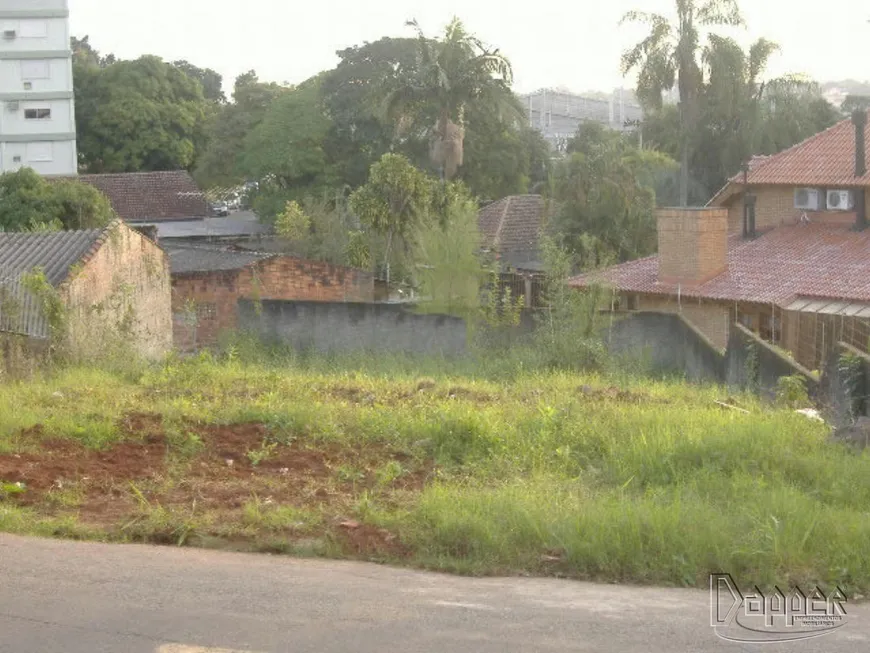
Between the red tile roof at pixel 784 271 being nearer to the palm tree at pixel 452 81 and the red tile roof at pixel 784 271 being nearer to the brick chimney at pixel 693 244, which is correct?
the brick chimney at pixel 693 244

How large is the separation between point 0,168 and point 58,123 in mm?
4543

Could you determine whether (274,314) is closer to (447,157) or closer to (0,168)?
(447,157)

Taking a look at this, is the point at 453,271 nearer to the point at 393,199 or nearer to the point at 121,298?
the point at 121,298

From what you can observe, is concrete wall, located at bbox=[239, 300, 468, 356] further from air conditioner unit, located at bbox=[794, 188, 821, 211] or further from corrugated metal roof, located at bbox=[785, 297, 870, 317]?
air conditioner unit, located at bbox=[794, 188, 821, 211]

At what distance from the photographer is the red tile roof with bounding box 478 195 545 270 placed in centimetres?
4078

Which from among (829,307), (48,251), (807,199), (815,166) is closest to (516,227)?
(815,166)

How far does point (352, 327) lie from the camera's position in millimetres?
22516

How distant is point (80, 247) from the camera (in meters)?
22.6

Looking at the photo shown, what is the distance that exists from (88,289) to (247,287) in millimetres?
7113

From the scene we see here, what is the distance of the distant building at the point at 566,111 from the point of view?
75.3 metres

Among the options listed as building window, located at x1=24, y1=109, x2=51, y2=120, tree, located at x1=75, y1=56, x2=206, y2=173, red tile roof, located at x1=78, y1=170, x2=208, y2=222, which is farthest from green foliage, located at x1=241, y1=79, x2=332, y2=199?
building window, located at x1=24, y1=109, x2=51, y2=120

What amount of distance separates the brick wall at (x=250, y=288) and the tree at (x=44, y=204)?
989cm

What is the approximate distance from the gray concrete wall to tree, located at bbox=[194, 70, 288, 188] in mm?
36005

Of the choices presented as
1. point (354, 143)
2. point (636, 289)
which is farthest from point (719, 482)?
point (354, 143)
